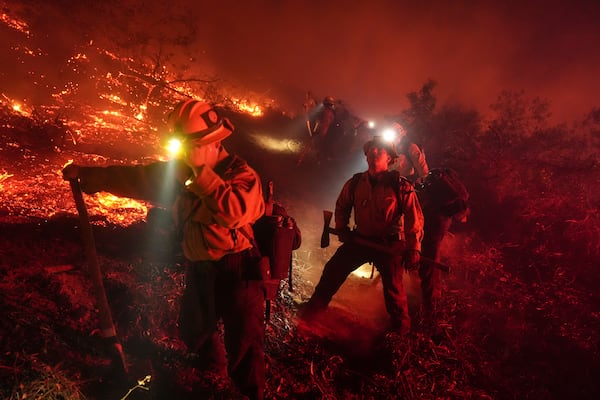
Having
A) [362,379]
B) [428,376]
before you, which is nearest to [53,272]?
[362,379]

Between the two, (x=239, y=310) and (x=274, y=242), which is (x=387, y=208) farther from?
(x=239, y=310)

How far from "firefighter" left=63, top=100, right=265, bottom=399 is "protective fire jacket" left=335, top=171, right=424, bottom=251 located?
1.94 metres

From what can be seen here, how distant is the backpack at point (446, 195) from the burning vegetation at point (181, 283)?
1.54m

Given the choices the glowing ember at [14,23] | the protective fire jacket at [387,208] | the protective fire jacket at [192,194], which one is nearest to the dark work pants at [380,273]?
the protective fire jacket at [387,208]

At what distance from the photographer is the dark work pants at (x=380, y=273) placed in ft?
13.0

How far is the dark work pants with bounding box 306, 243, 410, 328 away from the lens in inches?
156

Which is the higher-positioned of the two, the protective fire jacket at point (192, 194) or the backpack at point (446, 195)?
the backpack at point (446, 195)

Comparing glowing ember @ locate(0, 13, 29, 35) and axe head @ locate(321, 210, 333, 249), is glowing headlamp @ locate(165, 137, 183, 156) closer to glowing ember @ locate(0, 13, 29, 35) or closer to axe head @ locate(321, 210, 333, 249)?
axe head @ locate(321, 210, 333, 249)

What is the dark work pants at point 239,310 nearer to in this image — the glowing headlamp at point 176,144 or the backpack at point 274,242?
the backpack at point 274,242

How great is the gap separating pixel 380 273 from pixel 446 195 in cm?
218

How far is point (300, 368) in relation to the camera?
350 centimetres

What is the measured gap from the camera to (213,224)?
245 centimetres

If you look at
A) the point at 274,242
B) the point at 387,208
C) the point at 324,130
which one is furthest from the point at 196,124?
the point at 324,130

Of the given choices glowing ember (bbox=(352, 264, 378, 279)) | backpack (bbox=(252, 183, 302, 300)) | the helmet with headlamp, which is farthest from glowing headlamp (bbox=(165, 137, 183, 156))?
glowing ember (bbox=(352, 264, 378, 279))
